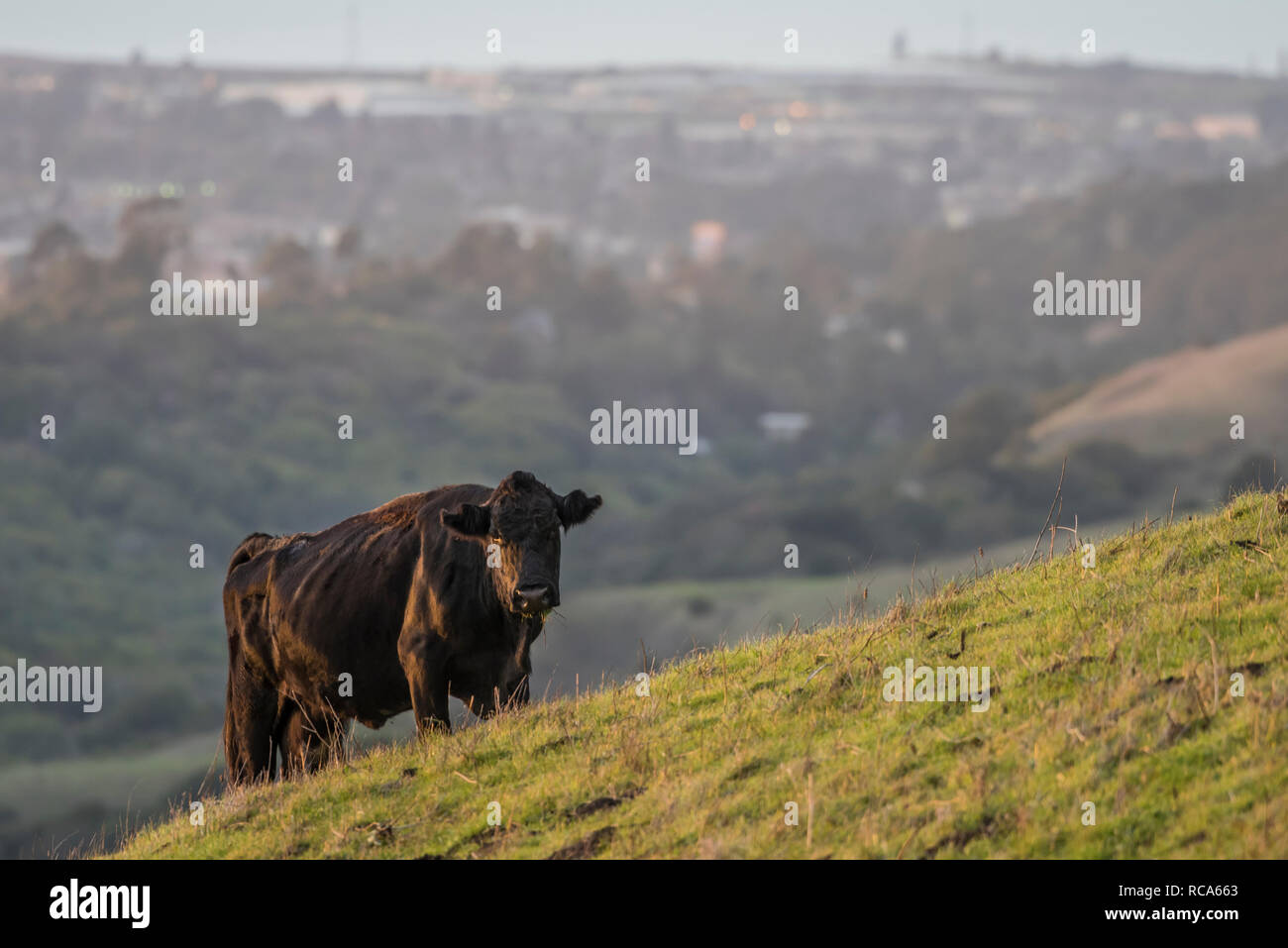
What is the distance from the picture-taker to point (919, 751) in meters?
11.9

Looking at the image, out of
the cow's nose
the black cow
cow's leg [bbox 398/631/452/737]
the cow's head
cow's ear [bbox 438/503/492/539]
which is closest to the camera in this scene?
the cow's nose

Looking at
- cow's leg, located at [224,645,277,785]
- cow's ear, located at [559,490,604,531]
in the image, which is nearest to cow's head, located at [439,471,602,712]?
cow's ear, located at [559,490,604,531]

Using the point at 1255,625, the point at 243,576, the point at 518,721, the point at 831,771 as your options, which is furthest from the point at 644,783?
the point at 243,576

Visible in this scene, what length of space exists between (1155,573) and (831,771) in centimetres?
421

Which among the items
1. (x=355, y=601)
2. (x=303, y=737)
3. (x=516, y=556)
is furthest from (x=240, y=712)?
(x=516, y=556)

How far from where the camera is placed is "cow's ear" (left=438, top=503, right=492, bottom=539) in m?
15.3

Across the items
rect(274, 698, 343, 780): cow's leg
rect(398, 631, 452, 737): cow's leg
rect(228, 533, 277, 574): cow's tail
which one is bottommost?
rect(274, 698, 343, 780): cow's leg

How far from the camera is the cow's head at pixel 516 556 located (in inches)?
590

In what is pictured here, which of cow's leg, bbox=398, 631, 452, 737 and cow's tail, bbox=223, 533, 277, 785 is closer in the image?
cow's leg, bbox=398, 631, 452, 737

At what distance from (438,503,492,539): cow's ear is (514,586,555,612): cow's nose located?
2.45ft

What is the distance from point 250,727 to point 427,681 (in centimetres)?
333

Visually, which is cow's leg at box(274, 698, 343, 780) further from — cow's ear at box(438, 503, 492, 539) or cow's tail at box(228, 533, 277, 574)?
cow's ear at box(438, 503, 492, 539)

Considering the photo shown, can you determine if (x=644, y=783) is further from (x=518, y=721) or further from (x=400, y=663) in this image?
(x=400, y=663)

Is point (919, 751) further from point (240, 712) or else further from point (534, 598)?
point (240, 712)
